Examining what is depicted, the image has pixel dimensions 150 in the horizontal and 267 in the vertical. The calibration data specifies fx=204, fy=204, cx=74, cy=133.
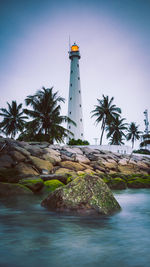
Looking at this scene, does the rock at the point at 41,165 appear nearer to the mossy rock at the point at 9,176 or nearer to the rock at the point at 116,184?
the mossy rock at the point at 9,176

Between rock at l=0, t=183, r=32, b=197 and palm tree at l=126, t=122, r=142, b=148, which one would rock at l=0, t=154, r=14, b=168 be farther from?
palm tree at l=126, t=122, r=142, b=148

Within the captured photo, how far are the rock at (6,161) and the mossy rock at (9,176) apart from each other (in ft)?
2.76

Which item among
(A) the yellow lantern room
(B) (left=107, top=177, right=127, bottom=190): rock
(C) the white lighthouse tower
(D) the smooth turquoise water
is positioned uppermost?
(A) the yellow lantern room

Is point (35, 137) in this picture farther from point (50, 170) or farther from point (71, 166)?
point (50, 170)

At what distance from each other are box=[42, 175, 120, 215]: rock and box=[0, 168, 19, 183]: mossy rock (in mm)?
4352

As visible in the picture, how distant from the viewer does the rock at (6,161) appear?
1136cm

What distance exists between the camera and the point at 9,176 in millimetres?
9352

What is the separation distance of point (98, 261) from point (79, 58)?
129 feet

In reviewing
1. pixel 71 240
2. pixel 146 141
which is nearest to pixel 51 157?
pixel 71 240

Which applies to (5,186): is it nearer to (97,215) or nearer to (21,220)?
(21,220)

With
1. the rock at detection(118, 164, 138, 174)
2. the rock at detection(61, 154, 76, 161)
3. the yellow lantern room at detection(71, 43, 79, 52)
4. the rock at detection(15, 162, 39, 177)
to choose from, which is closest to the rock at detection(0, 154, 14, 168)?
the rock at detection(15, 162, 39, 177)

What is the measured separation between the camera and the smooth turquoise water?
8.21 feet

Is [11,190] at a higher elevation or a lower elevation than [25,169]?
lower

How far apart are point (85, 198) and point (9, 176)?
5763 millimetres
